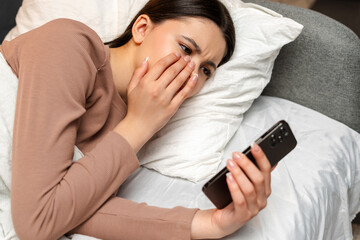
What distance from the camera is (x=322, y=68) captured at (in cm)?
125

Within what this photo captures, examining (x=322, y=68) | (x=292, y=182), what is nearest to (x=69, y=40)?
(x=292, y=182)

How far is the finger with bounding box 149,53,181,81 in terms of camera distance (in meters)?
0.96

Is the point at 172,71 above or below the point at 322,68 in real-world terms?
above

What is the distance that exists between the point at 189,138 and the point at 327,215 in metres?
0.41

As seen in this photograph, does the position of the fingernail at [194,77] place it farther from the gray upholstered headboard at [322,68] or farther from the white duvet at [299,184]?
the gray upholstered headboard at [322,68]

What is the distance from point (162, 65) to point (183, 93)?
3.5 inches

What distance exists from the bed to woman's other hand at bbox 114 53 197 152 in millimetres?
144

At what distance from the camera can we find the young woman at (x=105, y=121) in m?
0.78

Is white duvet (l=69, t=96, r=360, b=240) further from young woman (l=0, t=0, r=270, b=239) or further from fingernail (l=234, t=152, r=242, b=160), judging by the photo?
fingernail (l=234, t=152, r=242, b=160)

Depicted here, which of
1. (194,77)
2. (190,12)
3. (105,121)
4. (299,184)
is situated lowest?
(299,184)

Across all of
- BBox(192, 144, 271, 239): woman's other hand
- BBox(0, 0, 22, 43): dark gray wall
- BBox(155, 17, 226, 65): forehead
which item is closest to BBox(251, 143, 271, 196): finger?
BBox(192, 144, 271, 239): woman's other hand

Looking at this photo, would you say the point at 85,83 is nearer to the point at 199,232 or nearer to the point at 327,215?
the point at 199,232

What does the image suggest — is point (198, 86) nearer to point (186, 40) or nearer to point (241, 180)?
point (186, 40)

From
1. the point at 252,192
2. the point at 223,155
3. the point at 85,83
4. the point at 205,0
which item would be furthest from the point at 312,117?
the point at 85,83
